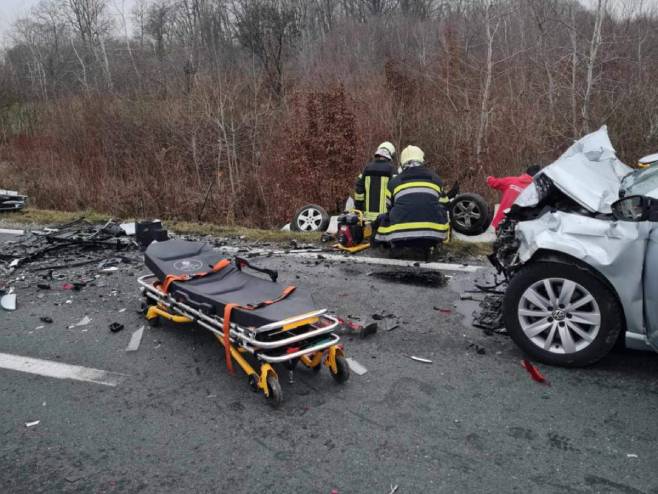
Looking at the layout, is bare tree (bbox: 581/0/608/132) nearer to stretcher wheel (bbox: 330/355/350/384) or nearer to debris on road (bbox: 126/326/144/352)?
stretcher wheel (bbox: 330/355/350/384)

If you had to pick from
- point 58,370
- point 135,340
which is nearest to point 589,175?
point 135,340

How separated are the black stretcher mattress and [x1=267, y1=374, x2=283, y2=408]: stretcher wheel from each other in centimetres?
39

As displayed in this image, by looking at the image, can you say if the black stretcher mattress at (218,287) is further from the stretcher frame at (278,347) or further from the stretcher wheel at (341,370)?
the stretcher wheel at (341,370)

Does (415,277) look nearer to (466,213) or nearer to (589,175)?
(466,213)

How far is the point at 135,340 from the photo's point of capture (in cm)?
459

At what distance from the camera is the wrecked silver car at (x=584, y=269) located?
3516 mm

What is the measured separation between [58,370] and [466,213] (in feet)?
19.2

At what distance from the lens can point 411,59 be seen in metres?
20.2

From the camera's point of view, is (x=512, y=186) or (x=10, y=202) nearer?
(x=512, y=186)

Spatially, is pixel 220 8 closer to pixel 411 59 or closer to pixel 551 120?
pixel 411 59

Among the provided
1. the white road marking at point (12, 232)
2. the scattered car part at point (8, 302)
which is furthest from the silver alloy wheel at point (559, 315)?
the white road marking at point (12, 232)

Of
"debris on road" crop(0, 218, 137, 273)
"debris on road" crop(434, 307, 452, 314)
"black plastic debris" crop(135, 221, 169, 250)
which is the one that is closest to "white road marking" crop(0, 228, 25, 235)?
"debris on road" crop(0, 218, 137, 273)

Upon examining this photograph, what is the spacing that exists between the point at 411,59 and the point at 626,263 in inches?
715

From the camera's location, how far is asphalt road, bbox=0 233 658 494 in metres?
2.79
